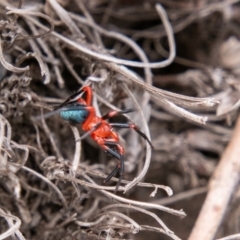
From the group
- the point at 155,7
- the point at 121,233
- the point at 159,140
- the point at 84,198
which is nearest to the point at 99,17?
the point at 155,7

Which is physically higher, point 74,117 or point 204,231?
point 74,117

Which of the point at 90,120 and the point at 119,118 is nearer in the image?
the point at 90,120

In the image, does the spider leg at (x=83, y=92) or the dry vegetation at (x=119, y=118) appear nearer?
the dry vegetation at (x=119, y=118)

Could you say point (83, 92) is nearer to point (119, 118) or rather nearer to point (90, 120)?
point (90, 120)

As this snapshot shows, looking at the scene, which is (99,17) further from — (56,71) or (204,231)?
(204,231)

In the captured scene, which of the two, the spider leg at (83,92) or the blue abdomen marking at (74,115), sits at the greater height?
the spider leg at (83,92)

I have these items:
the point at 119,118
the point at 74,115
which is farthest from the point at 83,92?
the point at 119,118
